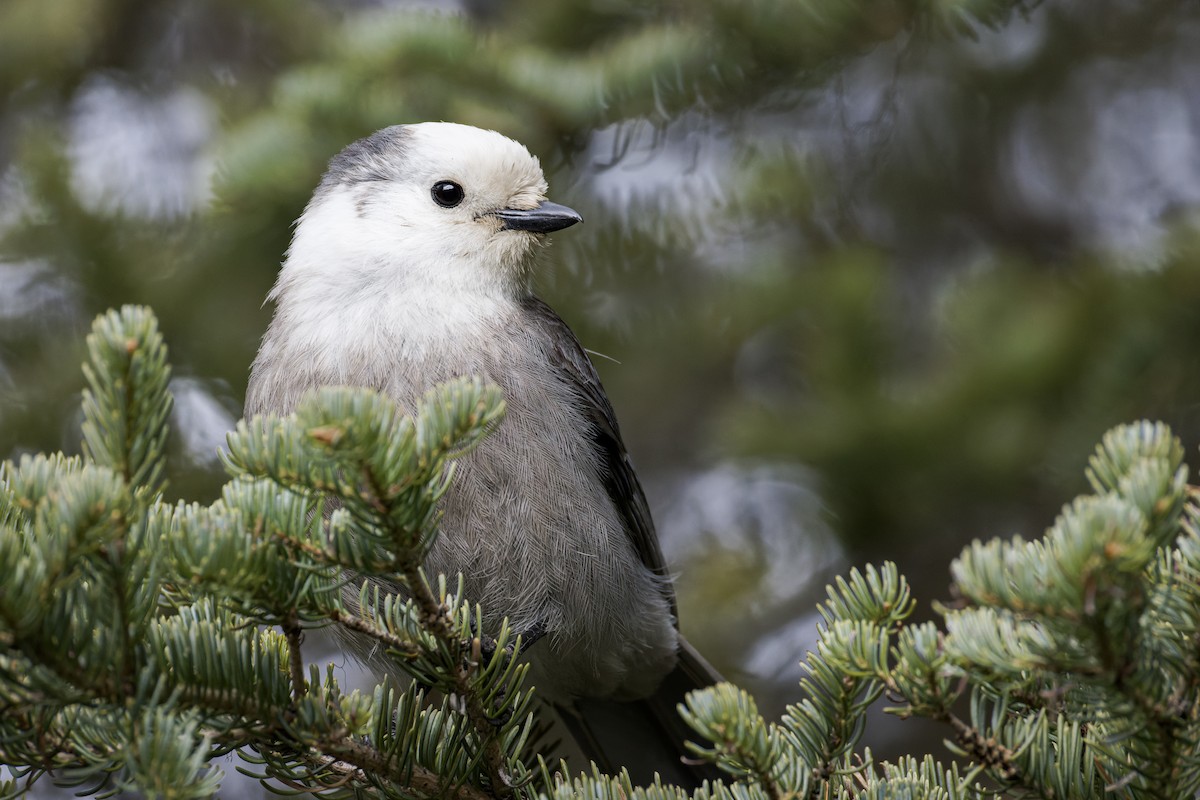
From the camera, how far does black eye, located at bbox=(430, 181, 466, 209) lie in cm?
321

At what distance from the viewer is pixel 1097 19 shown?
4.44m

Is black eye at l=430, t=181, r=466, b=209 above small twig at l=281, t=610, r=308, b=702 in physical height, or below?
above

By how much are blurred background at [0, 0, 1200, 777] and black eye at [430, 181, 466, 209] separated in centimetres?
40

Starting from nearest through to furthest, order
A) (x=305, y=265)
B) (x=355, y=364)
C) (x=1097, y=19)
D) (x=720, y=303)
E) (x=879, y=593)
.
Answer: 1. (x=879, y=593)
2. (x=355, y=364)
3. (x=305, y=265)
4. (x=720, y=303)
5. (x=1097, y=19)

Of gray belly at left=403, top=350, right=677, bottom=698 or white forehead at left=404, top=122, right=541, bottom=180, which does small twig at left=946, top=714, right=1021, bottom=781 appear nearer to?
gray belly at left=403, top=350, right=677, bottom=698

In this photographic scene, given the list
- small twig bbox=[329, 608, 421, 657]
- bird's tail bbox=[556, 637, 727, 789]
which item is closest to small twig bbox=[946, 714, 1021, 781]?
small twig bbox=[329, 608, 421, 657]

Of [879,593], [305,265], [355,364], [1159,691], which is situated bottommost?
[1159,691]

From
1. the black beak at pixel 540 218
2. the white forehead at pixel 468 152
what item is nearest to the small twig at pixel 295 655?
the black beak at pixel 540 218

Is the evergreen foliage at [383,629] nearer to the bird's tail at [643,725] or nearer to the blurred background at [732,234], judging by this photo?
the bird's tail at [643,725]

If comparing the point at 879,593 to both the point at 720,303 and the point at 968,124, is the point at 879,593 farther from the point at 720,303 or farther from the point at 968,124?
the point at 968,124

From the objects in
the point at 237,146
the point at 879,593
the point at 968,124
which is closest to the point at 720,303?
the point at 968,124

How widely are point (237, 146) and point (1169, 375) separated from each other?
298cm

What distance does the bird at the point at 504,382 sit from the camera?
282cm

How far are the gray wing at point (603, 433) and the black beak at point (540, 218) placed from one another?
0.24m
